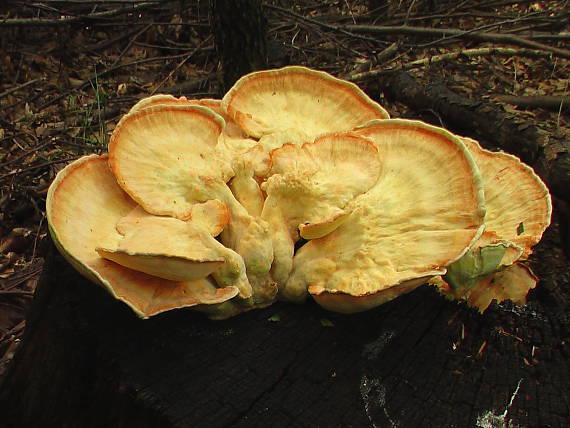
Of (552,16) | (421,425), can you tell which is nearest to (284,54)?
(552,16)

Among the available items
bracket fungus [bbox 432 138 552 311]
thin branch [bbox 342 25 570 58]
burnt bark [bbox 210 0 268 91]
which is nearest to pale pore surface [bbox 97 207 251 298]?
bracket fungus [bbox 432 138 552 311]

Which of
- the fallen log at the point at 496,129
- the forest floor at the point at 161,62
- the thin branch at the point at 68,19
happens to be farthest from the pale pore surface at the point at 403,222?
the thin branch at the point at 68,19

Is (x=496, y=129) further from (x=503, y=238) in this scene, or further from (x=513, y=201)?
(x=503, y=238)

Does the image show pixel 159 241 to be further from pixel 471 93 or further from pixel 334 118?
pixel 471 93

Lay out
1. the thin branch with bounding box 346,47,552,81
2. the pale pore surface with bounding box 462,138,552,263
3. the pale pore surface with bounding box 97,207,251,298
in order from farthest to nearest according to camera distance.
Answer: the thin branch with bounding box 346,47,552,81, the pale pore surface with bounding box 462,138,552,263, the pale pore surface with bounding box 97,207,251,298

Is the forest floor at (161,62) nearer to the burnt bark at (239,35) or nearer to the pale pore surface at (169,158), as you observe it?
the burnt bark at (239,35)

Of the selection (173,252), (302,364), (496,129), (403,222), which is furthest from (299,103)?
(496,129)

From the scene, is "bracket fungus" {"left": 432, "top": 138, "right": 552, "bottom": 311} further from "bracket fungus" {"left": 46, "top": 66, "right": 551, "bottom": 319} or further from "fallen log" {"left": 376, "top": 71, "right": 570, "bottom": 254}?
"fallen log" {"left": 376, "top": 71, "right": 570, "bottom": 254}
